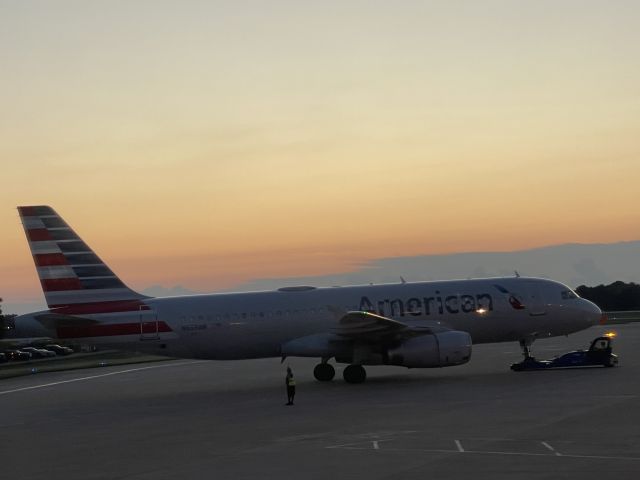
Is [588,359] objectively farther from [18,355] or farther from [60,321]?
[18,355]

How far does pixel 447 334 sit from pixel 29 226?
17.5 metres

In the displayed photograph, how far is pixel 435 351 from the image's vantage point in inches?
1430

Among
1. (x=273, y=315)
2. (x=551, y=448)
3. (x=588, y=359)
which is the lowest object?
(x=551, y=448)

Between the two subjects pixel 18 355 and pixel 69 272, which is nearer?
pixel 69 272

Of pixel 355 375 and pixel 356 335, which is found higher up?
pixel 356 335

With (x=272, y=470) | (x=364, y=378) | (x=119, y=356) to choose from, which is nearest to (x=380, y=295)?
(x=364, y=378)

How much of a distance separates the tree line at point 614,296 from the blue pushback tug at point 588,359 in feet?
342

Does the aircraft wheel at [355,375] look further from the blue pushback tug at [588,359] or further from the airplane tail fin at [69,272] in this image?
the airplane tail fin at [69,272]

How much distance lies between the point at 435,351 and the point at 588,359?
281 inches

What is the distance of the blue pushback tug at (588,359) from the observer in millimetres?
38906

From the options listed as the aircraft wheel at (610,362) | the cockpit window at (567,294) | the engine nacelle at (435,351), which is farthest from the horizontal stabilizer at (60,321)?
the aircraft wheel at (610,362)

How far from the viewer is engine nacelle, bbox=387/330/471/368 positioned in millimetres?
36312

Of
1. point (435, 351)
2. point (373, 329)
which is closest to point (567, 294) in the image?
point (435, 351)

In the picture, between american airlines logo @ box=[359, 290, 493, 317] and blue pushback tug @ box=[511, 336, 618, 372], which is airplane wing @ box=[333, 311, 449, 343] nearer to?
american airlines logo @ box=[359, 290, 493, 317]
